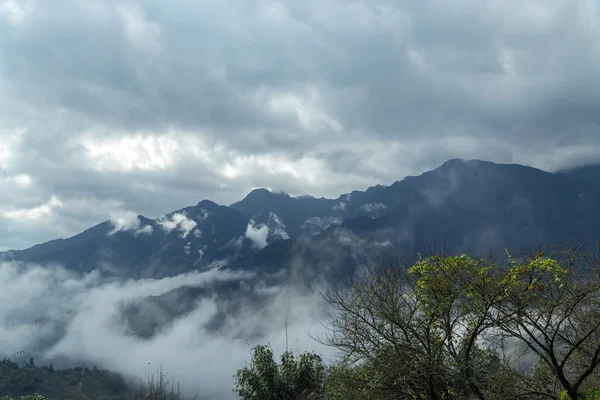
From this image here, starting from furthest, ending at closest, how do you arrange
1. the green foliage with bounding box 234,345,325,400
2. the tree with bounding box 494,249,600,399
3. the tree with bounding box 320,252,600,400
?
1. the green foliage with bounding box 234,345,325,400
2. the tree with bounding box 320,252,600,400
3. the tree with bounding box 494,249,600,399

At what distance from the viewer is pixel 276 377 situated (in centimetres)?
4250

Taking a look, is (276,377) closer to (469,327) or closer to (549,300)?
(469,327)

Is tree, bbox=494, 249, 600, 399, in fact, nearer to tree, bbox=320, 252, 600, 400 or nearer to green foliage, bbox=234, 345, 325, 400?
tree, bbox=320, 252, 600, 400

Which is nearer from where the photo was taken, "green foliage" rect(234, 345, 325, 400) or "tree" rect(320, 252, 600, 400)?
"tree" rect(320, 252, 600, 400)

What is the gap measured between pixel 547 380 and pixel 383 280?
22.2ft

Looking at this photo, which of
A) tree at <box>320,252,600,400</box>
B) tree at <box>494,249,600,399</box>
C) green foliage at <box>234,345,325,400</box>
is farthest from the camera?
green foliage at <box>234,345,325,400</box>

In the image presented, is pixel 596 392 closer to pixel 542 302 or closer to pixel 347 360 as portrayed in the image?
pixel 542 302

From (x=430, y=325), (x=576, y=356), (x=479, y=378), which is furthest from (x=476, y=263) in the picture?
(x=576, y=356)

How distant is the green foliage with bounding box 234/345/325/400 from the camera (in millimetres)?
41562

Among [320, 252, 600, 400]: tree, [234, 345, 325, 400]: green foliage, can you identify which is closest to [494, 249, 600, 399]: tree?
[320, 252, 600, 400]: tree

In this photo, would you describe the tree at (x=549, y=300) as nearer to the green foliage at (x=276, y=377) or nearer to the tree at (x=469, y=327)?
the tree at (x=469, y=327)

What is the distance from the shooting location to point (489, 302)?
43.2 feet

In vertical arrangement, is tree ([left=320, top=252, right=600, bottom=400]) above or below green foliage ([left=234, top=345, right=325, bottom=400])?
above

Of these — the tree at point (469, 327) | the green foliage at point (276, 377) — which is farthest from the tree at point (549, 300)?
the green foliage at point (276, 377)
